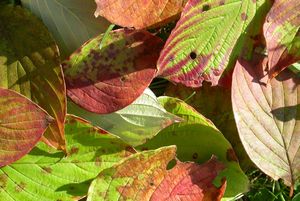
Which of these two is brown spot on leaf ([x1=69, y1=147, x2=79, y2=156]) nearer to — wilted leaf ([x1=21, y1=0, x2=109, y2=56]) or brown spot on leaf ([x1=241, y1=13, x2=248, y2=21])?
wilted leaf ([x1=21, y1=0, x2=109, y2=56])

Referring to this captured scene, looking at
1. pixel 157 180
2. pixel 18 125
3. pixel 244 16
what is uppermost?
pixel 244 16

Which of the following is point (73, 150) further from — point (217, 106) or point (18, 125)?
point (217, 106)

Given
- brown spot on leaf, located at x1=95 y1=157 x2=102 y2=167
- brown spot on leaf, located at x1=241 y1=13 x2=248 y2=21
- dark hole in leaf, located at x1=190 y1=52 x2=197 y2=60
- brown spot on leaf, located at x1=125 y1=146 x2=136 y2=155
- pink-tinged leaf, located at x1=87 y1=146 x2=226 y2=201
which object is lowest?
pink-tinged leaf, located at x1=87 y1=146 x2=226 y2=201

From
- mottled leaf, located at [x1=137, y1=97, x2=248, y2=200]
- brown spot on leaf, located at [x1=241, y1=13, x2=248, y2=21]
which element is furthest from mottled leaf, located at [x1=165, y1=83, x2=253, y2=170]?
brown spot on leaf, located at [x1=241, y1=13, x2=248, y2=21]

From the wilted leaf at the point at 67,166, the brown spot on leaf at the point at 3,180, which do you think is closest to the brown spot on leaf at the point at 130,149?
the wilted leaf at the point at 67,166

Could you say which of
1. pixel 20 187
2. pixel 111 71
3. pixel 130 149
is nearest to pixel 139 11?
pixel 111 71

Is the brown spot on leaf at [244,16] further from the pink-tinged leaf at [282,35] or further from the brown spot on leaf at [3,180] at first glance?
the brown spot on leaf at [3,180]
